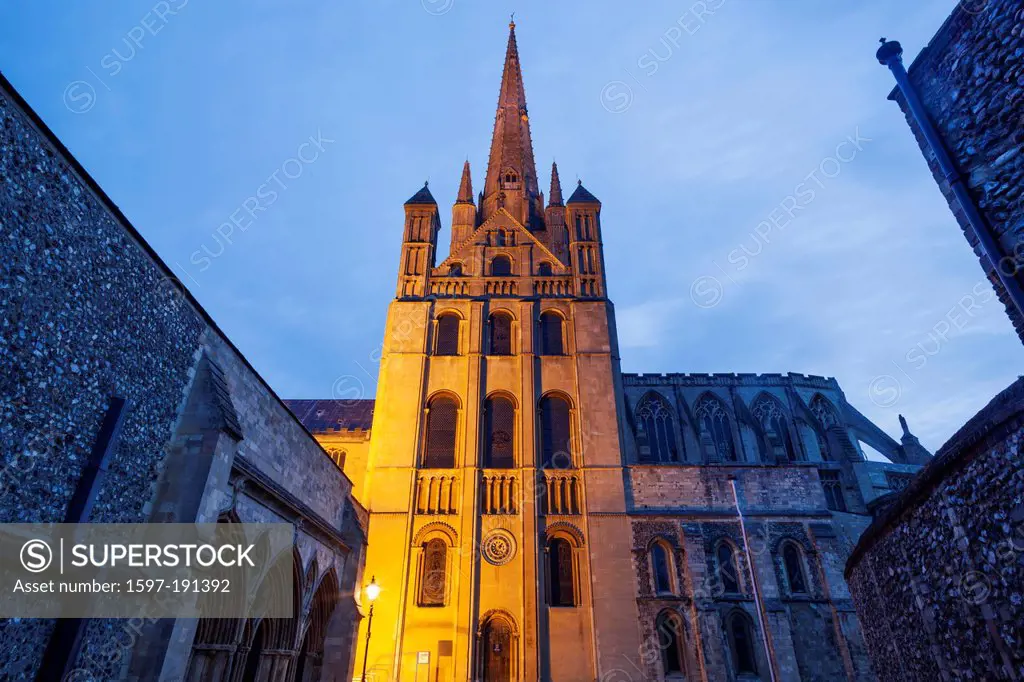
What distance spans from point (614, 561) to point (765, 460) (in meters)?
14.2

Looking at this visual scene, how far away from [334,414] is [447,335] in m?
11.8

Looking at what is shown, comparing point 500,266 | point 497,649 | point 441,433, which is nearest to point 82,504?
point 497,649

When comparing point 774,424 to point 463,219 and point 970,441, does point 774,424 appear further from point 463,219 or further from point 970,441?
point 970,441

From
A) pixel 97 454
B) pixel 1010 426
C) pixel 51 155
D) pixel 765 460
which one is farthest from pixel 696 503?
pixel 51 155

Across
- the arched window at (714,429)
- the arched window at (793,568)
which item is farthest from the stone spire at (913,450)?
the arched window at (793,568)

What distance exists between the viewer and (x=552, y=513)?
2161 centimetres

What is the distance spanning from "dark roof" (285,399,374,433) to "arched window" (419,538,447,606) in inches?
423

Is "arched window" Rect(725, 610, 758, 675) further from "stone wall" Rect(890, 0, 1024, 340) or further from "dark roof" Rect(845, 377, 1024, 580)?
"stone wall" Rect(890, 0, 1024, 340)

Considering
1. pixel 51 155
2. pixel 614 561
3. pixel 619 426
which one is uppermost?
pixel 619 426

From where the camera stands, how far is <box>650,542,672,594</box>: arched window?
2041 cm

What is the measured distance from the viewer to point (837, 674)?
61.0ft

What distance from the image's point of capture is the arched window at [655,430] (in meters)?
30.7

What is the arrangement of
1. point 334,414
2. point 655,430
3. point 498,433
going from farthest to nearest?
point 334,414
point 655,430
point 498,433

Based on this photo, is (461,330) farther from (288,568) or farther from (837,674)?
(837,674)
